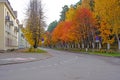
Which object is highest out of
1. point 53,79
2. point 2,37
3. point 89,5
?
point 89,5

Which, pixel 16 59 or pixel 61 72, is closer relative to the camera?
pixel 61 72

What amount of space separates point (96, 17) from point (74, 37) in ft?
41.7

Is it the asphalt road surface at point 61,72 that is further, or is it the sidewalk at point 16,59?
the sidewalk at point 16,59

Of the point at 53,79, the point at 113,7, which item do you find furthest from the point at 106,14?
the point at 53,79

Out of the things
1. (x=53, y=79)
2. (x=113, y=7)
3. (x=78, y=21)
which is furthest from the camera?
(x=78, y=21)

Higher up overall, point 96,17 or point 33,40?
point 96,17

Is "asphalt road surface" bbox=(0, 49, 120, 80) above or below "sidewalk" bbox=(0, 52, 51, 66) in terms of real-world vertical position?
below

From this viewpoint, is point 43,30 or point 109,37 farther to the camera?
point 43,30

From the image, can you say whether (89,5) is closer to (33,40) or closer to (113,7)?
(33,40)

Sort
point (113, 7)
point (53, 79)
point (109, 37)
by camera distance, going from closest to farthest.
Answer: point (53, 79)
point (113, 7)
point (109, 37)

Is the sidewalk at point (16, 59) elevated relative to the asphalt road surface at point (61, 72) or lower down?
elevated

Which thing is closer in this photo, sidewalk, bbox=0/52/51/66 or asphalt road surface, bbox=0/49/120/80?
asphalt road surface, bbox=0/49/120/80

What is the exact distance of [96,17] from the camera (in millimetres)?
65562

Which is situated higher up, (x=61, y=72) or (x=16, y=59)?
(x=16, y=59)
